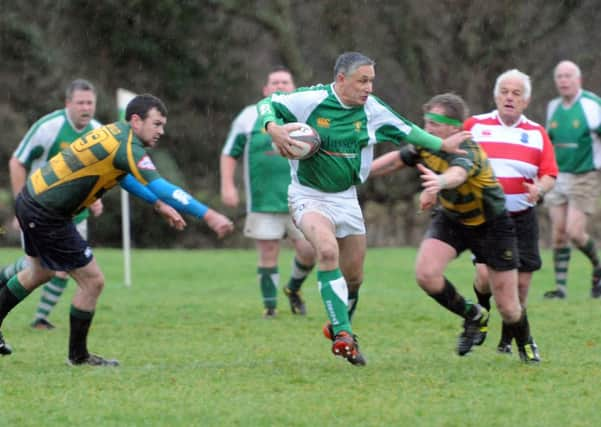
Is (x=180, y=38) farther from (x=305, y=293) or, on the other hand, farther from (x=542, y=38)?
(x=305, y=293)

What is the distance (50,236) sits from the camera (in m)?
7.25

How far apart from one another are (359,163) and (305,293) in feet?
19.7

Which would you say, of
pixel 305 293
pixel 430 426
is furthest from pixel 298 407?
pixel 305 293

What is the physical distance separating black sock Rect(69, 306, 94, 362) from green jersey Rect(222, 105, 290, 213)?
340 cm

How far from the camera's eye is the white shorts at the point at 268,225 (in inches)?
419

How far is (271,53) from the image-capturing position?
95.7 ft

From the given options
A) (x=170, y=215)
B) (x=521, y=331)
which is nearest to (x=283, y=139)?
(x=170, y=215)

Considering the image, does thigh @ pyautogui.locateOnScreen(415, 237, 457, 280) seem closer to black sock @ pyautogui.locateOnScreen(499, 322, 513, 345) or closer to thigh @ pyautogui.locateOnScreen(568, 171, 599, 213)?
black sock @ pyautogui.locateOnScreen(499, 322, 513, 345)

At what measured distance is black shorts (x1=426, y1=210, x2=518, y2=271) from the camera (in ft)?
23.9

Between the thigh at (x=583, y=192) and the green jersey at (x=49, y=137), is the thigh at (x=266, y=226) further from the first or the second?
the thigh at (x=583, y=192)

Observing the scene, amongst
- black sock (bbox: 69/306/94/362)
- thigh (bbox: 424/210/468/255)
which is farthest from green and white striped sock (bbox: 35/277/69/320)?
thigh (bbox: 424/210/468/255)

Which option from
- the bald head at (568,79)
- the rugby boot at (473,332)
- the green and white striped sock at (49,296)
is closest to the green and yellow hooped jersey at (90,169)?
the rugby boot at (473,332)

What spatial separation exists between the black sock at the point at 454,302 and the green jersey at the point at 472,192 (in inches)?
17.7

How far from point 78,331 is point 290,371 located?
142 cm
